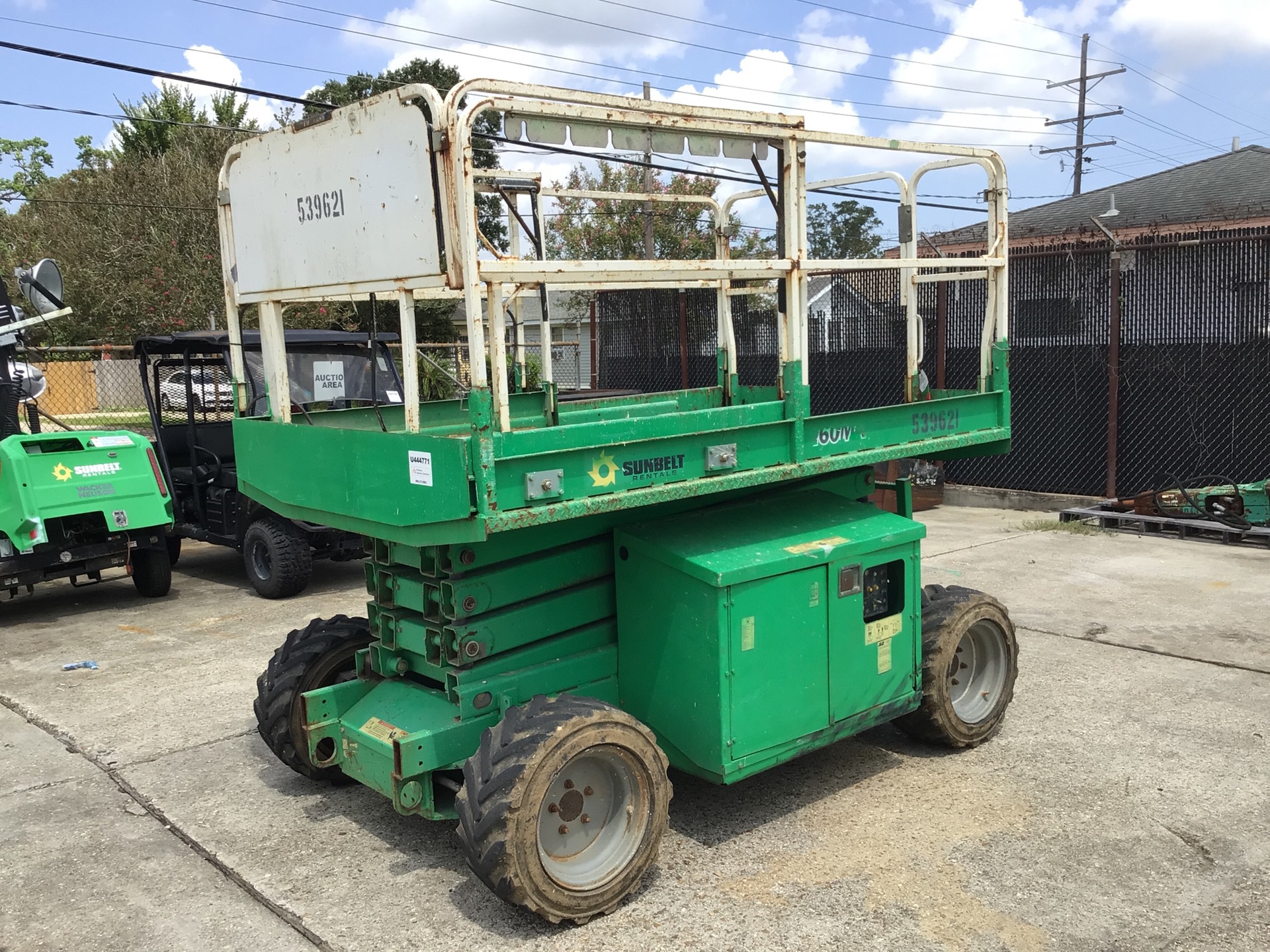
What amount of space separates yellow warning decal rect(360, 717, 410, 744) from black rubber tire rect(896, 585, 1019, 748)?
2.28 meters

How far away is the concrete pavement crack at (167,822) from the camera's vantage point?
3580 mm

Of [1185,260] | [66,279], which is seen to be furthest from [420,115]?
[66,279]

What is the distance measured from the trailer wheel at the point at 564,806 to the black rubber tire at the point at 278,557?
16.4 ft

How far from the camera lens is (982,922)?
3.46 m

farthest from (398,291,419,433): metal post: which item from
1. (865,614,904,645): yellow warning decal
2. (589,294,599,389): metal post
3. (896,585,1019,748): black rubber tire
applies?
(589,294,599,389): metal post

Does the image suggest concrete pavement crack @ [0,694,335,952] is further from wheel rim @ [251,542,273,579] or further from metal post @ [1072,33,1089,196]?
metal post @ [1072,33,1089,196]

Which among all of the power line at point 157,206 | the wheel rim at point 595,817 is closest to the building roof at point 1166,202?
the power line at point 157,206

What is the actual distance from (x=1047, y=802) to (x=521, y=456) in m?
Answer: 2.61

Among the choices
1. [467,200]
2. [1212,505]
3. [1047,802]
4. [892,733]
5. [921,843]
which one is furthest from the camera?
[1212,505]

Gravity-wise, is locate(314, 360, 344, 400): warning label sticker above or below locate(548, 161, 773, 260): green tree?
below

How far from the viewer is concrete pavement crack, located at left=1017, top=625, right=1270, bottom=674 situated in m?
5.93

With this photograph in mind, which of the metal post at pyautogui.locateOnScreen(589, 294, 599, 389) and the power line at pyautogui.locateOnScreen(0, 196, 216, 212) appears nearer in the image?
the metal post at pyautogui.locateOnScreen(589, 294, 599, 389)

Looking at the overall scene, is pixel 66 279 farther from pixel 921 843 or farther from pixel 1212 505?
pixel 921 843

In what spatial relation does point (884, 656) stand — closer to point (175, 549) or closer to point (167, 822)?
point (167, 822)
